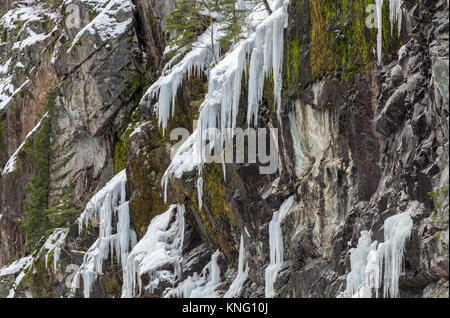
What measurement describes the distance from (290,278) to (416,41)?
4.73 metres

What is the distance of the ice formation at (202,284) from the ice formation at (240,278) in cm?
64

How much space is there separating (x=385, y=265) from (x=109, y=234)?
1010 cm

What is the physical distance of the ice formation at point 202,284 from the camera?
1302cm

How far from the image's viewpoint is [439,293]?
24.8 feet

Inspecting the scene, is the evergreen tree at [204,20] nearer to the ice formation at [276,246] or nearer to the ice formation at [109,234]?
the ice formation at [109,234]

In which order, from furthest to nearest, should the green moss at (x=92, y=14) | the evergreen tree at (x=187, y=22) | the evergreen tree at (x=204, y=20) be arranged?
the green moss at (x=92, y=14) < the evergreen tree at (x=187, y=22) < the evergreen tree at (x=204, y=20)

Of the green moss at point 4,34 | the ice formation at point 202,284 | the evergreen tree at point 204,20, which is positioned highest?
the green moss at point 4,34

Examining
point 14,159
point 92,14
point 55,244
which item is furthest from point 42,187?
point 92,14

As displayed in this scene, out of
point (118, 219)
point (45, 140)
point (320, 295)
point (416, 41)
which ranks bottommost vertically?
point (320, 295)

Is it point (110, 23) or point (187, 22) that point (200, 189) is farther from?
point (110, 23)

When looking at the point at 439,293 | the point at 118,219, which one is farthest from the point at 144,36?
the point at 439,293

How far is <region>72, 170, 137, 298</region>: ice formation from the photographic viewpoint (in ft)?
53.7

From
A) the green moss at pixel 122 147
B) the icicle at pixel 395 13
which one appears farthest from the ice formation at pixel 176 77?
the icicle at pixel 395 13
